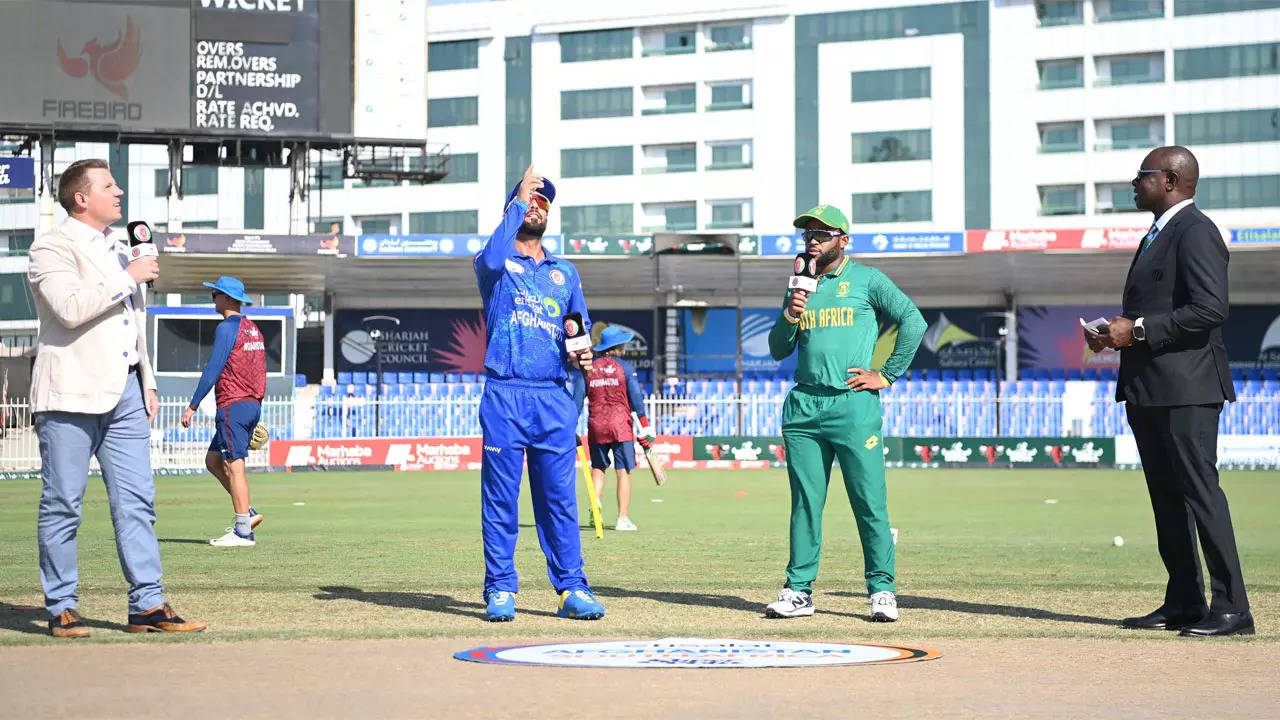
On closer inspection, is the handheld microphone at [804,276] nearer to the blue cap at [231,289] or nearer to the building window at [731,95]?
the blue cap at [231,289]

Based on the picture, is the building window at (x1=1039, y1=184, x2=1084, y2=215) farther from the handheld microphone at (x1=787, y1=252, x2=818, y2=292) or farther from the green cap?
the handheld microphone at (x1=787, y1=252, x2=818, y2=292)

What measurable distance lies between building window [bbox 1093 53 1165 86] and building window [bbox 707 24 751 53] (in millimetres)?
13796

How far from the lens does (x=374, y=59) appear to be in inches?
1624

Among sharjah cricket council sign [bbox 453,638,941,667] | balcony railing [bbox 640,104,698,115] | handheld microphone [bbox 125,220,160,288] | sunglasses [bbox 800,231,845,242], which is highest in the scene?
balcony railing [bbox 640,104,698,115]

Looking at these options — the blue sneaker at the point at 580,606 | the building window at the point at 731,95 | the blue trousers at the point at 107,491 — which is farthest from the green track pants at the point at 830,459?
the building window at the point at 731,95

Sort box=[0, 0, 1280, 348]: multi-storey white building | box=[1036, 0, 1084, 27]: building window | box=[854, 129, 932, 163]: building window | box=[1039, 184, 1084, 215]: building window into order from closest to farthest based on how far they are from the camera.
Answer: box=[0, 0, 1280, 348]: multi-storey white building < box=[1036, 0, 1084, 27]: building window < box=[1039, 184, 1084, 215]: building window < box=[854, 129, 932, 163]: building window

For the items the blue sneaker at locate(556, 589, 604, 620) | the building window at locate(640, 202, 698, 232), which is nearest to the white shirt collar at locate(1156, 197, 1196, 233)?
the blue sneaker at locate(556, 589, 604, 620)

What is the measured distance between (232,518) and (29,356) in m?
36.0

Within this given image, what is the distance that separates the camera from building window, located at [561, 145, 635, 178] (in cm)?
6144

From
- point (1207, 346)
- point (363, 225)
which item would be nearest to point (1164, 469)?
point (1207, 346)

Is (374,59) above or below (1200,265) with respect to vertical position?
above

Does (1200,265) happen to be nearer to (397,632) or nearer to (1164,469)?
(1164,469)

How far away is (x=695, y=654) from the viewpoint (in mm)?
6434

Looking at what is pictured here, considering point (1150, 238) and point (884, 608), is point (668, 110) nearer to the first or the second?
point (1150, 238)
